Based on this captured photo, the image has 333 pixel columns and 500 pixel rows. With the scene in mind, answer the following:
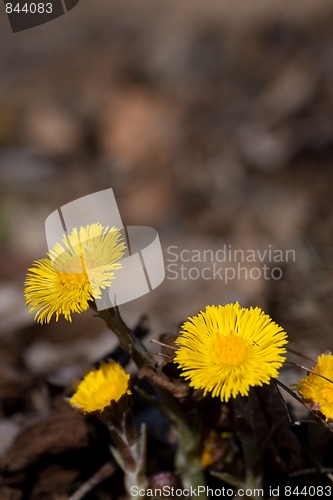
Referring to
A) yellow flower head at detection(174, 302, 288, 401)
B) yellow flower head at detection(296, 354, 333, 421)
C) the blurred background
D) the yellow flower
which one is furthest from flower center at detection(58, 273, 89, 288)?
the blurred background

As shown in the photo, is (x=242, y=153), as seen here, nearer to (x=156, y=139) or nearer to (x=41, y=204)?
(x=156, y=139)

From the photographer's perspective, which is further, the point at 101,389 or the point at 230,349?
the point at 101,389

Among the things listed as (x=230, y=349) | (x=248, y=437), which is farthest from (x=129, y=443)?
(x=230, y=349)

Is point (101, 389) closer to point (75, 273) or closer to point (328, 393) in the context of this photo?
point (75, 273)

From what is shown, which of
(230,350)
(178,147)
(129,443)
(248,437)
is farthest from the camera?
(178,147)

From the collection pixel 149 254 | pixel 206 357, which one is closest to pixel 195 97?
pixel 149 254

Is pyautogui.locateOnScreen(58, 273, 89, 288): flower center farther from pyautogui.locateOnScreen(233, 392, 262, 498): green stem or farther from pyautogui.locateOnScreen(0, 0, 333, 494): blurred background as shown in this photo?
pyautogui.locateOnScreen(0, 0, 333, 494): blurred background
